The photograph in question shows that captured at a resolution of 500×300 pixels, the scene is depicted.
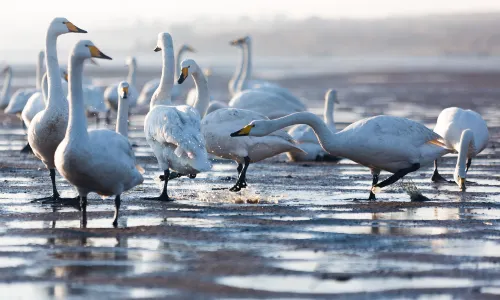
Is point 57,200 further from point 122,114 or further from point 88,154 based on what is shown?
point 88,154

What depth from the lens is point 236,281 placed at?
7.43 m

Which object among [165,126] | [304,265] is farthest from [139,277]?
[165,126]

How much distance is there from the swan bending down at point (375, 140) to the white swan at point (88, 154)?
1727 millimetres

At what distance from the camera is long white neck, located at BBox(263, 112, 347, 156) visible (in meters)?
11.4

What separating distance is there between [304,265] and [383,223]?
7.30 ft

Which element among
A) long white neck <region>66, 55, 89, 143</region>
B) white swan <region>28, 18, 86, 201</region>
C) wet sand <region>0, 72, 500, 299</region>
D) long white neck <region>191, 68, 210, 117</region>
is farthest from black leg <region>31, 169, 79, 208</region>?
long white neck <region>191, 68, 210, 117</region>

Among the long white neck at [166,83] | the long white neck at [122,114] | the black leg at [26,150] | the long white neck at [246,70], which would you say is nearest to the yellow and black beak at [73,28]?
the long white neck at [122,114]

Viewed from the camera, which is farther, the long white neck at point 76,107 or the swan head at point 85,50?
the swan head at point 85,50

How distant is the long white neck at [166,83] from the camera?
1359 centimetres

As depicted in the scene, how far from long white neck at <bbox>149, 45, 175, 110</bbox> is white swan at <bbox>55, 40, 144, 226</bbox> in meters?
3.55

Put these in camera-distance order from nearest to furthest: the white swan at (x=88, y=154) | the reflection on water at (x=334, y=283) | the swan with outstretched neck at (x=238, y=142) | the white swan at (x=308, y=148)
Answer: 1. the reflection on water at (x=334, y=283)
2. the white swan at (x=88, y=154)
3. the swan with outstretched neck at (x=238, y=142)
4. the white swan at (x=308, y=148)

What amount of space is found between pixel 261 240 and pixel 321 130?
2684 mm

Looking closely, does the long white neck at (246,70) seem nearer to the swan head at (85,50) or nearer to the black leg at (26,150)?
the black leg at (26,150)

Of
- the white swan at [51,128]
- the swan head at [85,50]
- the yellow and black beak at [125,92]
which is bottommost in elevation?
the white swan at [51,128]
